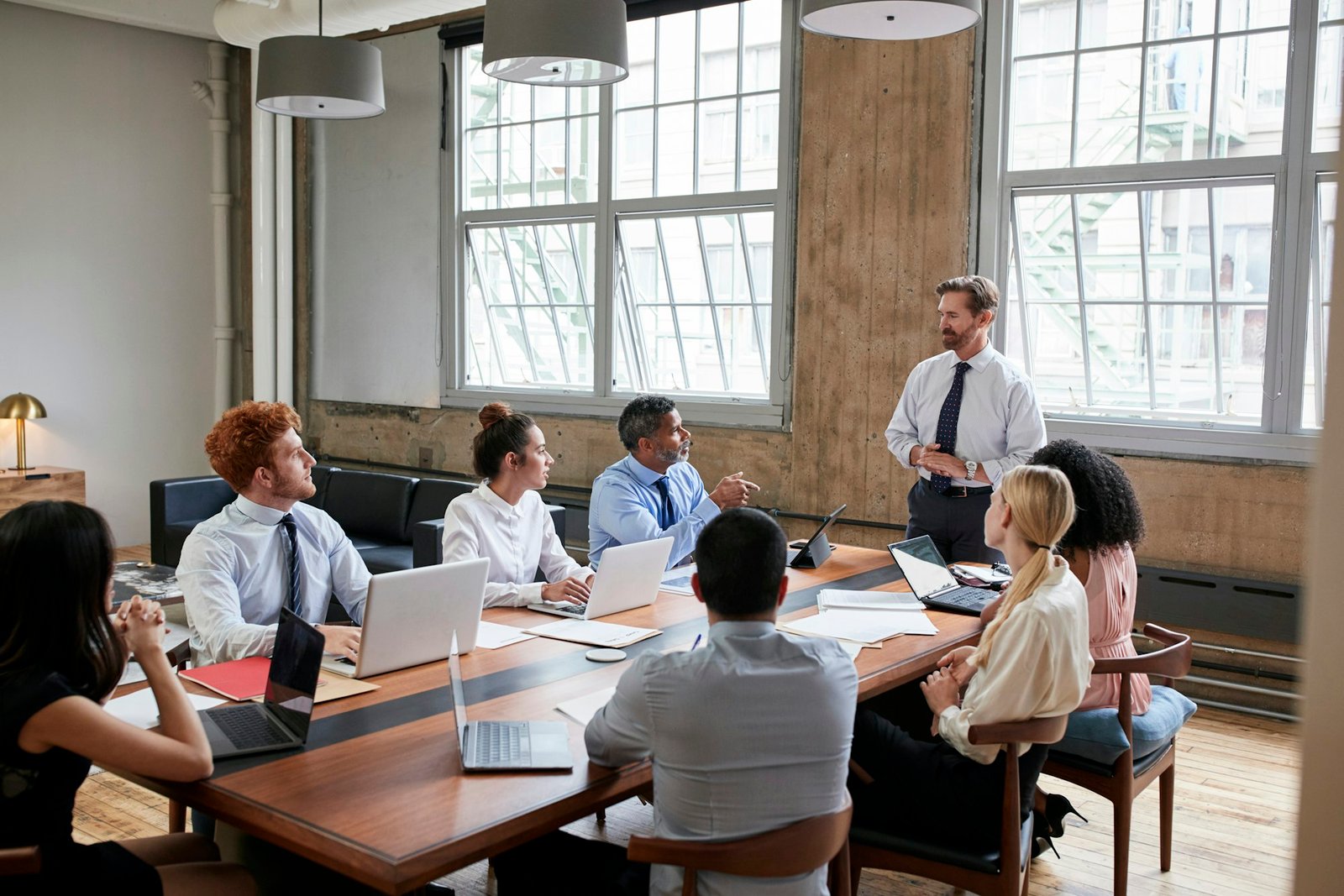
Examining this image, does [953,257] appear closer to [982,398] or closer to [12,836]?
[982,398]

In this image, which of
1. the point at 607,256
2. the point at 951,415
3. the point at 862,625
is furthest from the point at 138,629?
the point at 607,256

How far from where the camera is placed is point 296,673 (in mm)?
2264

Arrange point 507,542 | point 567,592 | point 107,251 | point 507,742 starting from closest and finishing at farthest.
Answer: point 507,742 → point 567,592 → point 507,542 → point 107,251

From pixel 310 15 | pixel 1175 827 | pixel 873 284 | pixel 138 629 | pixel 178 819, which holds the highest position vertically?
pixel 310 15

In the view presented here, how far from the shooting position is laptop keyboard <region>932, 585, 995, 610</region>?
12.0ft

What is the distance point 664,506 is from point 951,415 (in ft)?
4.44

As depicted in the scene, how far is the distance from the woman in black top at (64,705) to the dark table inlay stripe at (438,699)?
0.55ft

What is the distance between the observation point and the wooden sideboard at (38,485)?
25.5ft

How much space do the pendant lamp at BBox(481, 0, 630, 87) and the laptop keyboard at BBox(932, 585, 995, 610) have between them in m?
2.01

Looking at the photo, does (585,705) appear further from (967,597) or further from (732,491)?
(732,491)

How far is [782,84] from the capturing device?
6.50m

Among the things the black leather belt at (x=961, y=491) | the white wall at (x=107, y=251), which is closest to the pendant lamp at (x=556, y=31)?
the black leather belt at (x=961, y=491)

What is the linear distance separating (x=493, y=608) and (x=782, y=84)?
4.11m

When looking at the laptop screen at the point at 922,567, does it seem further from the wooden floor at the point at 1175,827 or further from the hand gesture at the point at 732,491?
the wooden floor at the point at 1175,827
